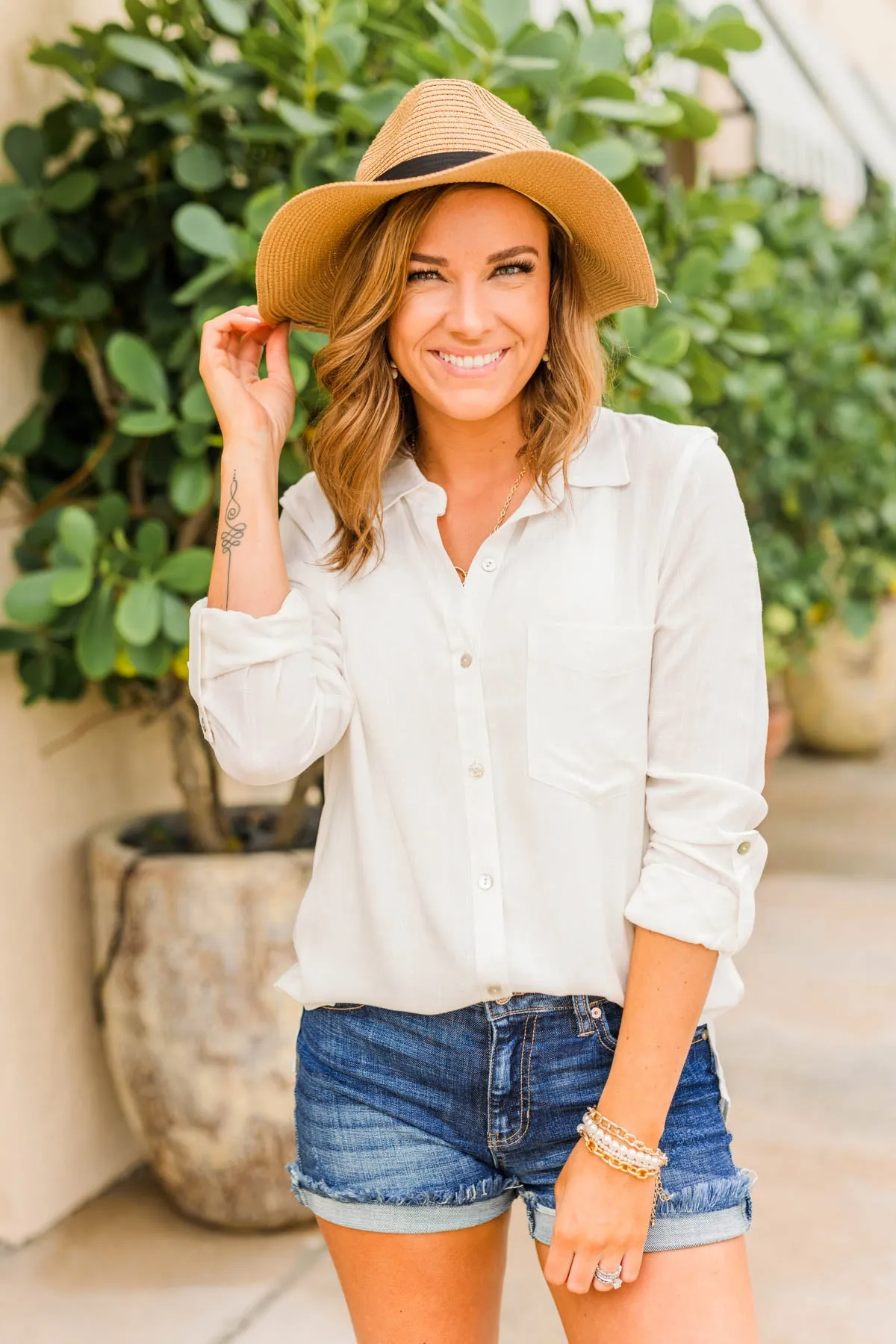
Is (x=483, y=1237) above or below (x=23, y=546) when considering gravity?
below

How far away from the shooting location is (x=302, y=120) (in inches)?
84.4

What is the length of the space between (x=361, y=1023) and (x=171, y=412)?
4.19 ft

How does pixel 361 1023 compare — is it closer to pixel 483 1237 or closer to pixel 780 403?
pixel 483 1237

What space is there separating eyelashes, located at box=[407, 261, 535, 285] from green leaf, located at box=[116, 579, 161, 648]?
0.94m

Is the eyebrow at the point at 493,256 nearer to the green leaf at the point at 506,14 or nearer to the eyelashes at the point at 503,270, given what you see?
the eyelashes at the point at 503,270

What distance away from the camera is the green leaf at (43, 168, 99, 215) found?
2318mm

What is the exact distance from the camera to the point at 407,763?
1.36 m

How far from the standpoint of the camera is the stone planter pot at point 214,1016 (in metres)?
2.49

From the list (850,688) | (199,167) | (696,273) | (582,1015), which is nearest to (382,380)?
(582,1015)

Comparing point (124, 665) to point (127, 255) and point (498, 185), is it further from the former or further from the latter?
point (498, 185)

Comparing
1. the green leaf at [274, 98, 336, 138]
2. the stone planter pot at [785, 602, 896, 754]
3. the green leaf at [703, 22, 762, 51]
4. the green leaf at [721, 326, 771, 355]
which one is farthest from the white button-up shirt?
the stone planter pot at [785, 602, 896, 754]

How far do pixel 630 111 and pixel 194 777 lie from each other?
139cm

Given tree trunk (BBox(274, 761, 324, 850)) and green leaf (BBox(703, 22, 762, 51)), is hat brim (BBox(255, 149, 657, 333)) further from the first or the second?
tree trunk (BBox(274, 761, 324, 850))

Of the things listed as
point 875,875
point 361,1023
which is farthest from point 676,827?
point 875,875
